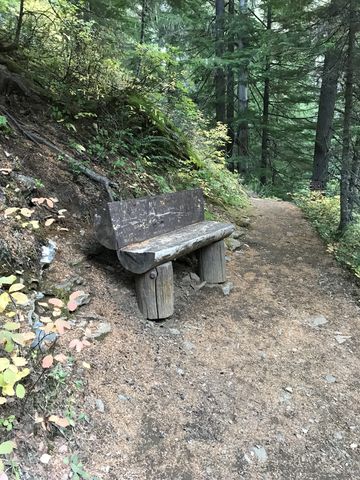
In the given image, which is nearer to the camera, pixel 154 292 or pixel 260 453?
pixel 260 453

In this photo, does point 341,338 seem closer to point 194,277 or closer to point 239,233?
point 194,277

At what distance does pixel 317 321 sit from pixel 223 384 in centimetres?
179

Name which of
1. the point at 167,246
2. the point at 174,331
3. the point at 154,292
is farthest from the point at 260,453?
the point at 167,246

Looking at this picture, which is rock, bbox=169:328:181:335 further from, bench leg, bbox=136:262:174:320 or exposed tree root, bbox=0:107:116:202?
exposed tree root, bbox=0:107:116:202

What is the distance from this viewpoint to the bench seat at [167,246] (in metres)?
3.95

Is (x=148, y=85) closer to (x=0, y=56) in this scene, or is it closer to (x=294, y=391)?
(x=0, y=56)

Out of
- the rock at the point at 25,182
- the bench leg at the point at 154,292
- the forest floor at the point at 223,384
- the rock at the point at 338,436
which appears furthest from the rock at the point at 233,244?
the rock at the point at 338,436

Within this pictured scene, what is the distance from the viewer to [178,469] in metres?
2.69

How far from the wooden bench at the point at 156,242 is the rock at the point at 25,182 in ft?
2.97

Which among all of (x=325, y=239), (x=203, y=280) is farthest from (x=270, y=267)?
(x=325, y=239)

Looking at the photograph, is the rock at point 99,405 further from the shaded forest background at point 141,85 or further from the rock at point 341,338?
the shaded forest background at point 141,85

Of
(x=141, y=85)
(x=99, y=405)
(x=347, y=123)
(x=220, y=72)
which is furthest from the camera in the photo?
(x=220, y=72)

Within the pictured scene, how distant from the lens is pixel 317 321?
478cm

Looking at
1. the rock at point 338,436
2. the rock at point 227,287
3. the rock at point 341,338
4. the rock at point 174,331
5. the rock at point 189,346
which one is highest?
the rock at point 174,331
